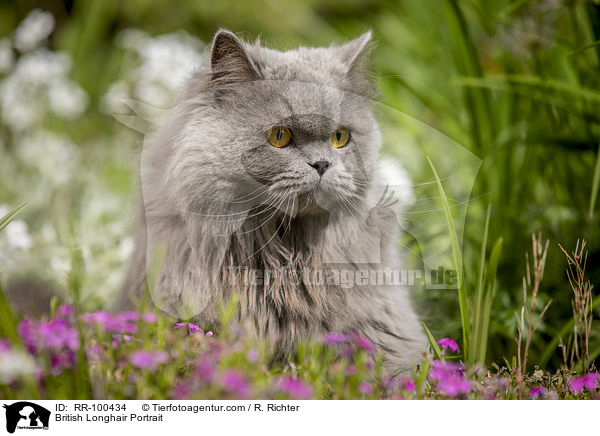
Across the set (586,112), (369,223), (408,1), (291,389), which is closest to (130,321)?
(291,389)

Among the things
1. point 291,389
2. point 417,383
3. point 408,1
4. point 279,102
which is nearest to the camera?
point 291,389

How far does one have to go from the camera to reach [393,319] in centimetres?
154

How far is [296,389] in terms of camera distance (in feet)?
3.74

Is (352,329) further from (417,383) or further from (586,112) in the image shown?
(586,112)

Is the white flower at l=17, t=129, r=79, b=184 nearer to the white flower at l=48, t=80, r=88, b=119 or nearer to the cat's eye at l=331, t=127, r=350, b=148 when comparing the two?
the white flower at l=48, t=80, r=88, b=119

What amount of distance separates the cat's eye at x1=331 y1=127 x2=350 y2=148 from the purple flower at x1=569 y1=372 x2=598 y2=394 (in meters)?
0.84

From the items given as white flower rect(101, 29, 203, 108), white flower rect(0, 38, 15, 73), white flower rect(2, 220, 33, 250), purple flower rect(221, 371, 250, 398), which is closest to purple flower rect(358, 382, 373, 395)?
purple flower rect(221, 371, 250, 398)

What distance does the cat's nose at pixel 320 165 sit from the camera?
1.32m

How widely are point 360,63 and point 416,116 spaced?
2.54 feet

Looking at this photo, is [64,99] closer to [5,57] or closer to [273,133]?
[5,57]

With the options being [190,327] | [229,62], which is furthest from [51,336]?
[229,62]

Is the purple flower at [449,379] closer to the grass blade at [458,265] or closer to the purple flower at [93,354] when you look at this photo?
the grass blade at [458,265]
